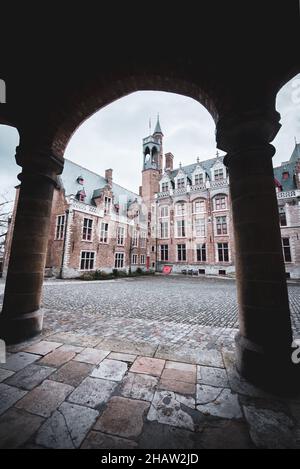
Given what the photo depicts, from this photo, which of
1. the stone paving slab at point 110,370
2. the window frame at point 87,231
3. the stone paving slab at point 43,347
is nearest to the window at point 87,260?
the window frame at point 87,231

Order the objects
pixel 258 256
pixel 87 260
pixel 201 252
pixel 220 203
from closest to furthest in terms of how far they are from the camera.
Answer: pixel 258 256 → pixel 87 260 → pixel 220 203 → pixel 201 252

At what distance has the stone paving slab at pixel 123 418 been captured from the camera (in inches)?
61.9

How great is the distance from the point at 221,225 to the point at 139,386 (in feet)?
71.8

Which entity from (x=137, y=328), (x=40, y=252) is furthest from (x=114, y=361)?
(x=40, y=252)

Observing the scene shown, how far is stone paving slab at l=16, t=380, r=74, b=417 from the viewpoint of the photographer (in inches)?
71.0

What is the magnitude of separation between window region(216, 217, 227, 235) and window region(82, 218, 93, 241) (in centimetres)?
1418

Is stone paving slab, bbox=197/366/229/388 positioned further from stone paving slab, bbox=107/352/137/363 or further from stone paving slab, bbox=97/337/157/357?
stone paving slab, bbox=107/352/137/363

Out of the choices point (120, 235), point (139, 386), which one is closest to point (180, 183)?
point (120, 235)

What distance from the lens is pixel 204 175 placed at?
80.7 feet

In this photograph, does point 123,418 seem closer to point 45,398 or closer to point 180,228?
point 45,398

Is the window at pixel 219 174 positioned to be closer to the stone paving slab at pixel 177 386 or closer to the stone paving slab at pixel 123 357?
the stone paving slab at pixel 123 357

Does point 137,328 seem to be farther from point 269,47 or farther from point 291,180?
point 291,180

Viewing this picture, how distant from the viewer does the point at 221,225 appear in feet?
72.9

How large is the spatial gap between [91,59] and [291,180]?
937 inches
